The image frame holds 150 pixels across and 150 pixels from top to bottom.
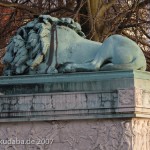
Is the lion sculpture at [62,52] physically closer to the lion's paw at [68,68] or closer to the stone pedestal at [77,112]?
the lion's paw at [68,68]

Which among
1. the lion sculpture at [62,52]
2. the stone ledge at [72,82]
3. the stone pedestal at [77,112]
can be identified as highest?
the lion sculpture at [62,52]

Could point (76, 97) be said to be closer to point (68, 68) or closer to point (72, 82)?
point (72, 82)

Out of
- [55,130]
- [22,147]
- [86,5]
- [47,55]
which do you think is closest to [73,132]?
[55,130]

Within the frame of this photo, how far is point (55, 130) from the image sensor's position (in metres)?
5.76

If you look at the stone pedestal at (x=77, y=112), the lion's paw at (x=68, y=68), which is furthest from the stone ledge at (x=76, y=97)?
the lion's paw at (x=68, y=68)

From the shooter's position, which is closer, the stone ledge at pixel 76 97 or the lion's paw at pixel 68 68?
the stone ledge at pixel 76 97

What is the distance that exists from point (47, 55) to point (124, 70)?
3.12 feet

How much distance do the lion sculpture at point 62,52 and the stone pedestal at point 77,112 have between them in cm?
23

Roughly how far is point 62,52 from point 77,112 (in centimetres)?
85

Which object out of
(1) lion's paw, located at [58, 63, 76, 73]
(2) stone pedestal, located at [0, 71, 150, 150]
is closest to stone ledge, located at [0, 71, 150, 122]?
(2) stone pedestal, located at [0, 71, 150, 150]

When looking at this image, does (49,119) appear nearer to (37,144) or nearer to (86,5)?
(37,144)

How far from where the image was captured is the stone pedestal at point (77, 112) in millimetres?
5523

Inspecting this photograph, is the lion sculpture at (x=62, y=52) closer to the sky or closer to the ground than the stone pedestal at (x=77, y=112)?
closer to the sky

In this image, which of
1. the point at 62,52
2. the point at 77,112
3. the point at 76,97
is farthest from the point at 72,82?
the point at 62,52
